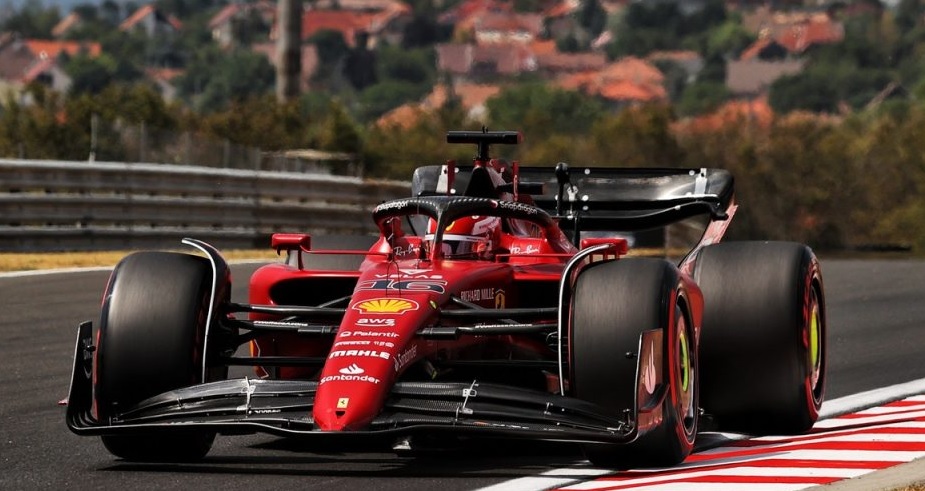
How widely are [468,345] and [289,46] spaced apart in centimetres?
2102

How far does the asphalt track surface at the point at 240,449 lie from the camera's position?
25.5ft

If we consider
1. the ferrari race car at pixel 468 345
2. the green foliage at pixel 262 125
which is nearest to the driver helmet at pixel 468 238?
the ferrari race car at pixel 468 345

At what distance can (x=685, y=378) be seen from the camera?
841 cm


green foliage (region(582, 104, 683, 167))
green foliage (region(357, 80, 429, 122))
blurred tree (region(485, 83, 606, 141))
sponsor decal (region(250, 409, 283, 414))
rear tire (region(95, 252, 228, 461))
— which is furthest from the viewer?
green foliage (region(357, 80, 429, 122))

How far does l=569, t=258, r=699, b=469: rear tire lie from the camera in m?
7.71

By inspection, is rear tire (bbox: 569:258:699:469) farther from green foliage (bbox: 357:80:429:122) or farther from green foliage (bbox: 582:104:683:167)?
green foliage (bbox: 357:80:429:122)

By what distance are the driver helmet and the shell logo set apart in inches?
41.7

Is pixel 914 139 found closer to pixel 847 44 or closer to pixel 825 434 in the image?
pixel 825 434

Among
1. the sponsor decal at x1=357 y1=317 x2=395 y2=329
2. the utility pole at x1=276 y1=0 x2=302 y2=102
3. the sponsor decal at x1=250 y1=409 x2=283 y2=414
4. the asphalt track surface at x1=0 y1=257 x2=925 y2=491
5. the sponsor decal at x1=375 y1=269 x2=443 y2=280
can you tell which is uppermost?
the utility pole at x1=276 y1=0 x2=302 y2=102

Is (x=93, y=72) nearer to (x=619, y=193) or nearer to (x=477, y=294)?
(x=619, y=193)

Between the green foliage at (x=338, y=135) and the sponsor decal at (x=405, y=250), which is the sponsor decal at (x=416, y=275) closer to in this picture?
the sponsor decal at (x=405, y=250)

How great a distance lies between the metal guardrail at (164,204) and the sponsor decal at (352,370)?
1233cm

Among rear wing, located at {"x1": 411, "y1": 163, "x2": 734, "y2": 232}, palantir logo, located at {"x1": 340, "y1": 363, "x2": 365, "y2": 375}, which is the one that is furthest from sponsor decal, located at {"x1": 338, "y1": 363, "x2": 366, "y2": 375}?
rear wing, located at {"x1": 411, "y1": 163, "x2": 734, "y2": 232}

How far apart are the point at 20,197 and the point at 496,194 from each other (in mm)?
10261
